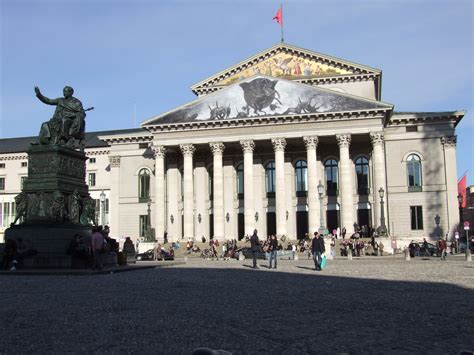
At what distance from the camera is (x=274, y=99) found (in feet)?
171

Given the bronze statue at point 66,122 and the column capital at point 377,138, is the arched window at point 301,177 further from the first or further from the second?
the bronze statue at point 66,122

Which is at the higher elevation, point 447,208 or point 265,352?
point 447,208

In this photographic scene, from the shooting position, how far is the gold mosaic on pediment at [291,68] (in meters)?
59.8

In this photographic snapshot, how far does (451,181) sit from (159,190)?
91.9 feet

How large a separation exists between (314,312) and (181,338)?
3.44 m

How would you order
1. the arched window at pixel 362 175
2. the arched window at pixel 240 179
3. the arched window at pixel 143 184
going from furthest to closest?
the arched window at pixel 143 184, the arched window at pixel 240 179, the arched window at pixel 362 175

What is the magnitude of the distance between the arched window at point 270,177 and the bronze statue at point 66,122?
3636 cm

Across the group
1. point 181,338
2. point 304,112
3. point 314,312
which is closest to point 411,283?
point 314,312

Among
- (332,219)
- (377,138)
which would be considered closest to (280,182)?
(332,219)

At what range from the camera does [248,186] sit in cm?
5212

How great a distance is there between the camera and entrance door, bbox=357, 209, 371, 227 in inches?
2121

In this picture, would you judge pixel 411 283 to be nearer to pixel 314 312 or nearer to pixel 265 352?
pixel 314 312

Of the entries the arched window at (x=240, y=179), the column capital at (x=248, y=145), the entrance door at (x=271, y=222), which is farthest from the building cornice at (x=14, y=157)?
the entrance door at (x=271, y=222)

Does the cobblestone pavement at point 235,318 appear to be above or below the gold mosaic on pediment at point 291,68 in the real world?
below
